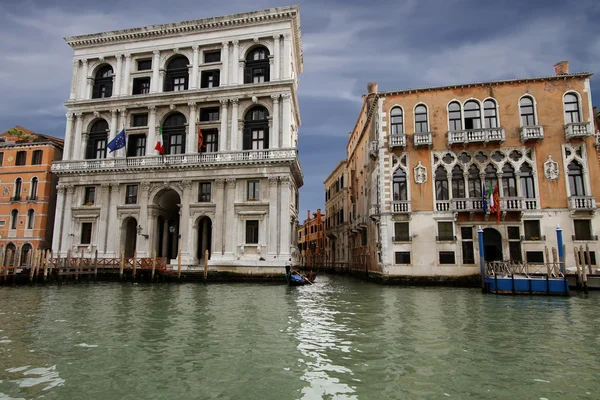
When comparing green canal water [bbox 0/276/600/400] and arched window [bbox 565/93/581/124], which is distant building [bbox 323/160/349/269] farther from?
green canal water [bbox 0/276/600/400]

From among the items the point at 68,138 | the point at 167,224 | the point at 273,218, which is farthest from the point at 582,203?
the point at 68,138

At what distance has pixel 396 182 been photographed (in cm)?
2417

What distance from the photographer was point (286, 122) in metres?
28.5

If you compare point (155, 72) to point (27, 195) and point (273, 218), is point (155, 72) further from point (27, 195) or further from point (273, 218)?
point (27, 195)

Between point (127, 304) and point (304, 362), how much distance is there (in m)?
9.96

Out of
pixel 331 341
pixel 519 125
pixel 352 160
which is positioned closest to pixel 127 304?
pixel 331 341

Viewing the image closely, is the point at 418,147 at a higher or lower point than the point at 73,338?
higher

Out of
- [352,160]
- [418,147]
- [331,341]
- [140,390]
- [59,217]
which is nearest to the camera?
[140,390]

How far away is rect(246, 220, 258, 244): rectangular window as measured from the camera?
1096 inches

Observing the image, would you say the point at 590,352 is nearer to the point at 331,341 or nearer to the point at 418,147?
the point at 331,341

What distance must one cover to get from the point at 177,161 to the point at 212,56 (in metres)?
9.19

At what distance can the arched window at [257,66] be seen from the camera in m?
30.4

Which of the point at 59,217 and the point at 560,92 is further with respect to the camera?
the point at 59,217

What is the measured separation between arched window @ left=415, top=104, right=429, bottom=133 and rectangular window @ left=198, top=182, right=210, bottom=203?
15108mm
